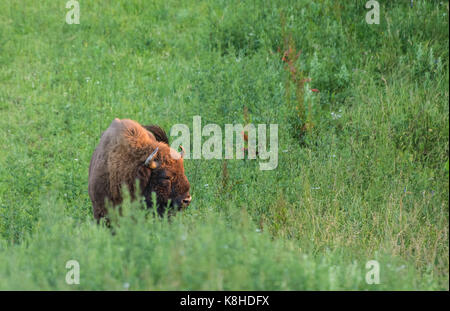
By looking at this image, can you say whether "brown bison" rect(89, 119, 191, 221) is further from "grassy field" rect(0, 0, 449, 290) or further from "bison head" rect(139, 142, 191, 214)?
"grassy field" rect(0, 0, 449, 290)

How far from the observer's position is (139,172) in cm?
611

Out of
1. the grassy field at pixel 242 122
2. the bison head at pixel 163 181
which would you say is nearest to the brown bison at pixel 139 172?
the bison head at pixel 163 181

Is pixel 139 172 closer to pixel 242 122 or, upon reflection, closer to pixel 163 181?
pixel 163 181

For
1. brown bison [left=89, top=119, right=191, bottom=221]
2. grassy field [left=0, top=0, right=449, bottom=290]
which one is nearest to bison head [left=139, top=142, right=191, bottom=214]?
brown bison [left=89, top=119, right=191, bottom=221]

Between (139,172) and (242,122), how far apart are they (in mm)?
3131

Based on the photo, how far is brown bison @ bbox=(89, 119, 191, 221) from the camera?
20.1 ft

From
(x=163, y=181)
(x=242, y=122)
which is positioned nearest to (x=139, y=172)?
(x=163, y=181)

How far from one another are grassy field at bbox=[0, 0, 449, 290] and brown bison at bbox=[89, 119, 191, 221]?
433 millimetres

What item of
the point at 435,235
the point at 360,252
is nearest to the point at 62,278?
the point at 360,252

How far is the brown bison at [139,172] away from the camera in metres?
6.13

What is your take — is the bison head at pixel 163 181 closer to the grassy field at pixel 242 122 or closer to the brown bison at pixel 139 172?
the brown bison at pixel 139 172
